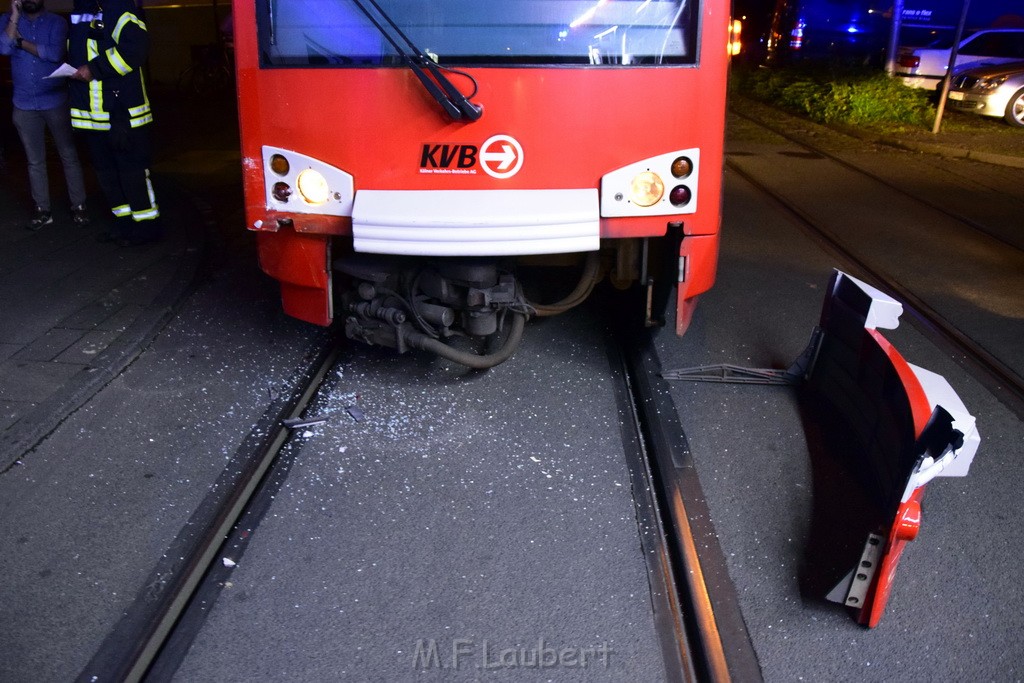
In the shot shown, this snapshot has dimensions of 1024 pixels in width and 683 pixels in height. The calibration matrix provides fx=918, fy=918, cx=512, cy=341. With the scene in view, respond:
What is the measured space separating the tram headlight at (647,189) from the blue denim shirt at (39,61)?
5108mm

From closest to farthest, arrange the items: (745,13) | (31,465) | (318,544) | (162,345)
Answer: (318,544) < (31,465) < (162,345) < (745,13)

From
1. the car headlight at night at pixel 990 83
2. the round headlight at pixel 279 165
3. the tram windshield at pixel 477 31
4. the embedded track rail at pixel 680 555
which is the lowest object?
the embedded track rail at pixel 680 555

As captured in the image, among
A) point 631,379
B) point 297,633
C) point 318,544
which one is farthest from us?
point 631,379

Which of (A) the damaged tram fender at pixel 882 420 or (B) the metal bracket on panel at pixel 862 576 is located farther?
(B) the metal bracket on panel at pixel 862 576

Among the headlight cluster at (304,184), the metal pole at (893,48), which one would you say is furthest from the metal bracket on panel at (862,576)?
the metal pole at (893,48)

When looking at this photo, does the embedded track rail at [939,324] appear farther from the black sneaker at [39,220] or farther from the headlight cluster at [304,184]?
the black sneaker at [39,220]

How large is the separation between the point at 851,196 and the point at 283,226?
744 cm

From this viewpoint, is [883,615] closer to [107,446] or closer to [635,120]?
[635,120]

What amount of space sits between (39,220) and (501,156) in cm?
525

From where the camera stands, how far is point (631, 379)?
16.3ft

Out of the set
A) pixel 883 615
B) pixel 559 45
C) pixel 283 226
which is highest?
pixel 559 45

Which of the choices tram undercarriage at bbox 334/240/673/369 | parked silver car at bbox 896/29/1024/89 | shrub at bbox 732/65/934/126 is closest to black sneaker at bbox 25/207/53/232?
tram undercarriage at bbox 334/240/673/369

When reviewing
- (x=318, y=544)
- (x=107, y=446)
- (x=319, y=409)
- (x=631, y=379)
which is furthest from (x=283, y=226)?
(x=631, y=379)

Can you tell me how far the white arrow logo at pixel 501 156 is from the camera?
4.09 metres
